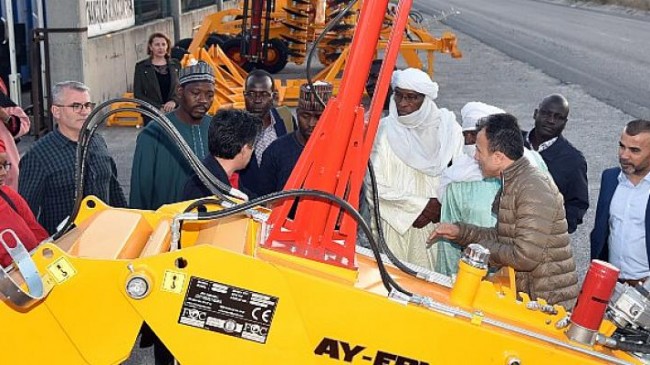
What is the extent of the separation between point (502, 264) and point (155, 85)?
281 inches

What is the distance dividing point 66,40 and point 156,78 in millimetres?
1959

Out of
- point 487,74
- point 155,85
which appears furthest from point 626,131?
point 487,74

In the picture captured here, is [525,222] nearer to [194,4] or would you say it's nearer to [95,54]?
[95,54]

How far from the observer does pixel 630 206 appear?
14.0 feet

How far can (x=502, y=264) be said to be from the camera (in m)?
3.23

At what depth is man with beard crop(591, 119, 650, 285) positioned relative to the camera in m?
4.19

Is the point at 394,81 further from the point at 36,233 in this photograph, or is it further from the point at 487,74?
the point at 487,74

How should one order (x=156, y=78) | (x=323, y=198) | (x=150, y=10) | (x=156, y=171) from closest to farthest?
1. (x=323, y=198)
2. (x=156, y=171)
3. (x=156, y=78)
4. (x=150, y=10)

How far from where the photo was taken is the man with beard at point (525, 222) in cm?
315

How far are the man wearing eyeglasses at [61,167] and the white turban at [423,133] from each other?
1700 millimetres

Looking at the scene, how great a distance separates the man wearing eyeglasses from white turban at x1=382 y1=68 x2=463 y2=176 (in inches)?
66.9

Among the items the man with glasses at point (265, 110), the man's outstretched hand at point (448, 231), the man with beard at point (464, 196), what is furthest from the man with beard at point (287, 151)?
the man's outstretched hand at point (448, 231)

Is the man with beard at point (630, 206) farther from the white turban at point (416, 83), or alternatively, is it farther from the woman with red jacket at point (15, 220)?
the woman with red jacket at point (15, 220)

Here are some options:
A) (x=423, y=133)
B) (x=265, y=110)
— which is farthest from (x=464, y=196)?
(x=265, y=110)
